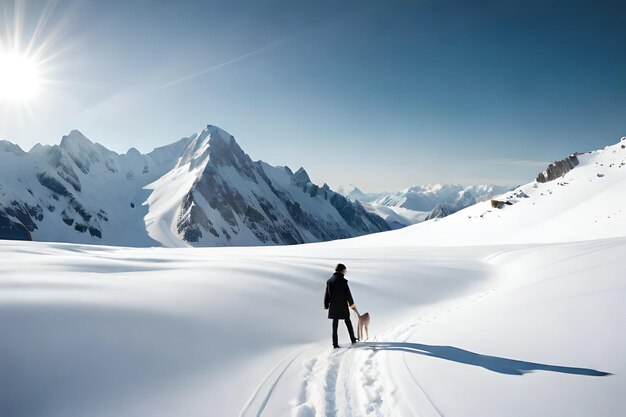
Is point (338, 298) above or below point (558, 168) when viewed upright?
below

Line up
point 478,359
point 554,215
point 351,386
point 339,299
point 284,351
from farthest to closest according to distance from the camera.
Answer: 1. point 554,215
2. point 339,299
3. point 284,351
4. point 478,359
5. point 351,386

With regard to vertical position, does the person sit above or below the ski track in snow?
above

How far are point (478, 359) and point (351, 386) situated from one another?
273 centimetres

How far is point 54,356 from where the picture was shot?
563 cm

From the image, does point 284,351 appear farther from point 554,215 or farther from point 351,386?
point 554,215

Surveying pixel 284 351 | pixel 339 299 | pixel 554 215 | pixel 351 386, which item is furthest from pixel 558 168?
pixel 351 386

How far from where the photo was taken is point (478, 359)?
665 cm

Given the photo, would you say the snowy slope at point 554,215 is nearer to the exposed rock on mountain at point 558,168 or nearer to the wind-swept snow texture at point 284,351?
the exposed rock on mountain at point 558,168

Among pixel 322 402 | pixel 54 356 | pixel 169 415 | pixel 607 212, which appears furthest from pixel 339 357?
pixel 607 212

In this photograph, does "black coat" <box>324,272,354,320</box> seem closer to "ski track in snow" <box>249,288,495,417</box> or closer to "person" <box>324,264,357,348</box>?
"person" <box>324,264,357,348</box>

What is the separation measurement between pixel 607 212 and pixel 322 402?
157 ft

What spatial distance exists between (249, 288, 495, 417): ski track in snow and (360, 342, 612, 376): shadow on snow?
364 mm

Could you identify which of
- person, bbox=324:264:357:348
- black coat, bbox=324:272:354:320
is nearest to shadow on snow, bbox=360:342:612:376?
person, bbox=324:264:357:348

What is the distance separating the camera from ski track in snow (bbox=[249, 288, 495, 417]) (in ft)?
17.5
